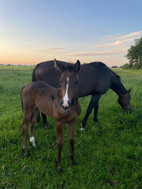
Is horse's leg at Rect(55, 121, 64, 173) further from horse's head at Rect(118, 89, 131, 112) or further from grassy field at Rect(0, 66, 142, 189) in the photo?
horse's head at Rect(118, 89, 131, 112)

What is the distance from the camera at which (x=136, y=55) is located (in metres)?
57.5

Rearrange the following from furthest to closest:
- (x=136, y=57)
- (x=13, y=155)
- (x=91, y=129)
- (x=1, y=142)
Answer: (x=136, y=57) < (x=91, y=129) < (x=1, y=142) < (x=13, y=155)

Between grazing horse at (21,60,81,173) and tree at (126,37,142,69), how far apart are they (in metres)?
59.0

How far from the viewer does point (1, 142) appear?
418 cm

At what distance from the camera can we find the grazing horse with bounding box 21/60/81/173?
2703 mm

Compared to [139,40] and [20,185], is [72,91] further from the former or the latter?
[139,40]

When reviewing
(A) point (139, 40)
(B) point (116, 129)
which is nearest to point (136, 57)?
(A) point (139, 40)

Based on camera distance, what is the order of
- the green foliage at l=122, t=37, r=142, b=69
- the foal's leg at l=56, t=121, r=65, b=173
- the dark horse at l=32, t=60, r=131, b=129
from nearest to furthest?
the foal's leg at l=56, t=121, r=65, b=173
the dark horse at l=32, t=60, r=131, b=129
the green foliage at l=122, t=37, r=142, b=69

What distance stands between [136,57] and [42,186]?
64.2 metres

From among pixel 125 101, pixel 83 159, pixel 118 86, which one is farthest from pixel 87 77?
pixel 83 159

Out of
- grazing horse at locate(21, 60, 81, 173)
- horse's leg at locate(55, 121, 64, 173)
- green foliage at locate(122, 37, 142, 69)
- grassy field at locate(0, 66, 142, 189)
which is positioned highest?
green foliage at locate(122, 37, 142, 69)

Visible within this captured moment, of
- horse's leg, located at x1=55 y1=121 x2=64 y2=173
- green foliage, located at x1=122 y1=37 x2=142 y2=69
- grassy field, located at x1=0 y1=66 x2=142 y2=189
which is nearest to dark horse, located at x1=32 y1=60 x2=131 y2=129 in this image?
grassy field, located at x1=0 y1=66 x2=142 y2=189

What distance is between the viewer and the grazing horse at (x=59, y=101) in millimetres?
2703

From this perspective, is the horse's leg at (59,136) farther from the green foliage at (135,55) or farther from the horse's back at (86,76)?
the green foliage at (135,55)
